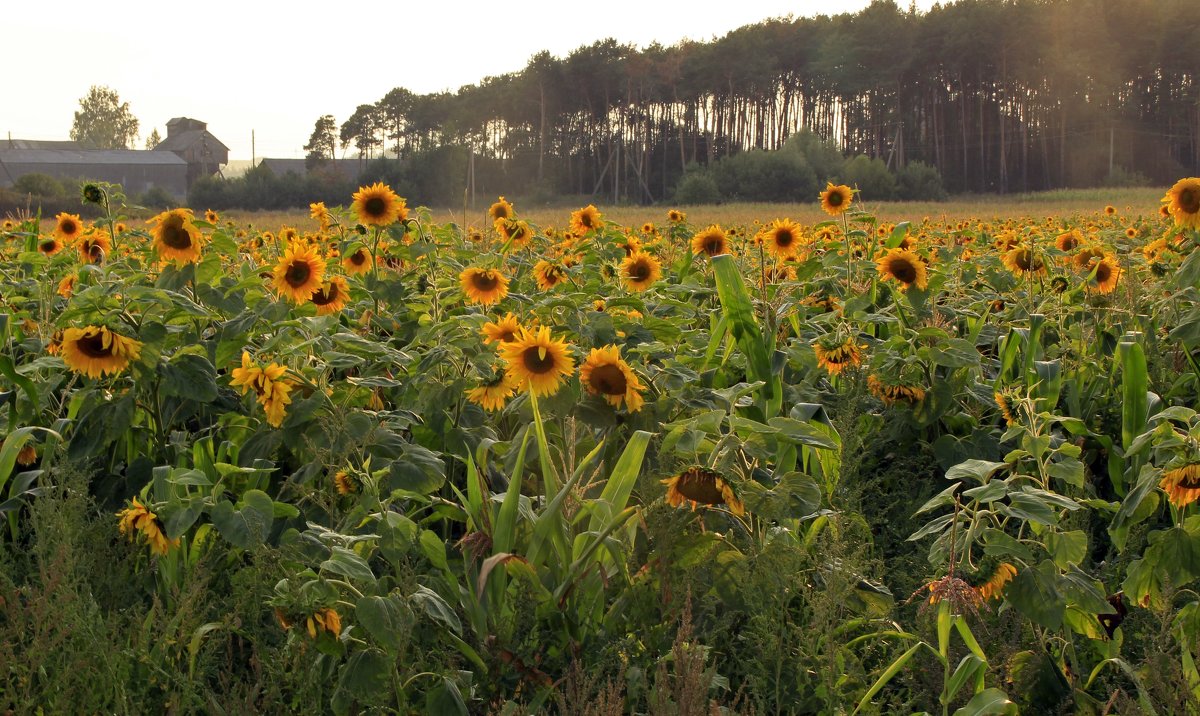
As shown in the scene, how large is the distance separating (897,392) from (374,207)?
197 cm

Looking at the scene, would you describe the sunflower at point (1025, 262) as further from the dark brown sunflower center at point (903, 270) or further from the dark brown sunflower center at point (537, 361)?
the dark brown sunflower center at point (537, 361)

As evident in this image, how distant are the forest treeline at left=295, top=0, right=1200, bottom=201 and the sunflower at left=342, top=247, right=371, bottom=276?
160ft

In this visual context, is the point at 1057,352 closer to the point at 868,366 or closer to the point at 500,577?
the point at 868,366

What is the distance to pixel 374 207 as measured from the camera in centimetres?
370

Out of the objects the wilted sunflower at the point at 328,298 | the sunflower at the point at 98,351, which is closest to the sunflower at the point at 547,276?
the wilted sunflower at the point at 328,298

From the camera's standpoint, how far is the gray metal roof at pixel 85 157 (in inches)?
2302

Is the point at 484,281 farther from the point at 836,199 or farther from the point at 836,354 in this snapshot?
the point at 836,199

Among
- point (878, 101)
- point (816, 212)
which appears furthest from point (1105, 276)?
point (878, 101)

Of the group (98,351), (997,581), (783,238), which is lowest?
(997,581)

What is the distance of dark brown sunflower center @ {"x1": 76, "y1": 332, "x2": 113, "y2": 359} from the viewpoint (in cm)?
232

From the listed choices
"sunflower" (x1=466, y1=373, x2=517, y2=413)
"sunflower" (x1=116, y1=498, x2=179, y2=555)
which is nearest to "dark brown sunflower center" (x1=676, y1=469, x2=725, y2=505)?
"sunflower" (x1=466, y1=373, x2=517, y2=413)

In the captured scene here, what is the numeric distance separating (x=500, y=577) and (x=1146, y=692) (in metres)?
1.15

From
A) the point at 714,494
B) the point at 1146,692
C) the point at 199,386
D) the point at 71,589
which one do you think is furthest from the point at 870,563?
the point at 199,386

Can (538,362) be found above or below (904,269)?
below
